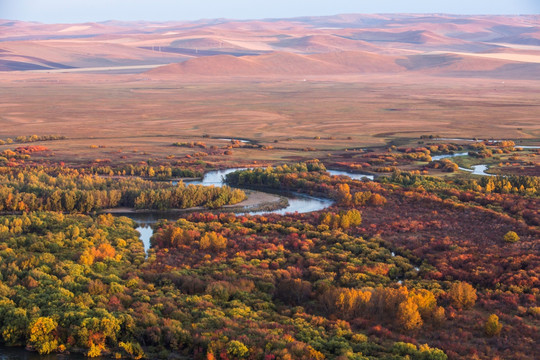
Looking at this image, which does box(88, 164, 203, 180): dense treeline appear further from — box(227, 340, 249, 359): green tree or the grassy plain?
box(227, 340, 249, 359): green tree

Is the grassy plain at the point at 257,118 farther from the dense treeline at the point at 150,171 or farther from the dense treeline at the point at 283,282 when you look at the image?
the dense treeline at the point at 283,282

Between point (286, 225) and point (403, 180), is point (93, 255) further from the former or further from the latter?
point (403, 180)

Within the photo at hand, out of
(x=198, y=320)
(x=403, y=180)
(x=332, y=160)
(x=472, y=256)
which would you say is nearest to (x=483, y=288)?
(x=472, y=256)

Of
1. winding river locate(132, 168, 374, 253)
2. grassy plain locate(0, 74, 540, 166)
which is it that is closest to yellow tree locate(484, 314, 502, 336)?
winding river locate(132, 168, 374, 253)

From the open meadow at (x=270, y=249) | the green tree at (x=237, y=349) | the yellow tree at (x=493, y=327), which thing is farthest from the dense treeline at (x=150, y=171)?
the yellow tree at (x=493, y=327)

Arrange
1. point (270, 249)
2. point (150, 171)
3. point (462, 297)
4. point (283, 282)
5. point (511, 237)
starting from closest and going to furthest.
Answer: point (462, 297)
point (283, 282)
point (270, 249)
point (511, 237)
point (150, 171)

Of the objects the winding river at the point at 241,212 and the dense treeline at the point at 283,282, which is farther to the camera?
the winding river at the point at 241,212

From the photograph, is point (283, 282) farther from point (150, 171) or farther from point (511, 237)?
point (150, 171)

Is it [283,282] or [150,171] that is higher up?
[283,282]

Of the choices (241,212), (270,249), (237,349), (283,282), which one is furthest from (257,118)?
(237,349)
